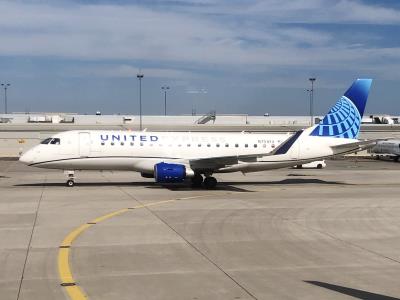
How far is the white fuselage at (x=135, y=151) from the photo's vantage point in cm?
2936

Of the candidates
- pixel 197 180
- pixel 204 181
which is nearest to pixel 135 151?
pixel 197 180

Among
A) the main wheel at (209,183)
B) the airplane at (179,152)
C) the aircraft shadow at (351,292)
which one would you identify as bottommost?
the aircraft shadow at (351,292)

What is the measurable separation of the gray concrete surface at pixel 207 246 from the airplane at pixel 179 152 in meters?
3.63

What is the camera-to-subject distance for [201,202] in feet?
75.3

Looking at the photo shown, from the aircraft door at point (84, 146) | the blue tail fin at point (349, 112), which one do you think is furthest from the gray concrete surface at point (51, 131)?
the blue tail fin at point (349, 112)

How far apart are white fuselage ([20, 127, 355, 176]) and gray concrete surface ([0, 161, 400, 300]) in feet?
12.8

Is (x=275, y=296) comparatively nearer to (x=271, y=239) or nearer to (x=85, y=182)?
(x=271, y=239)

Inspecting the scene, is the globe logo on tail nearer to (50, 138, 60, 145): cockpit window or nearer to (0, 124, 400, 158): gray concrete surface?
(50, 138, 60, 145): cockpit window

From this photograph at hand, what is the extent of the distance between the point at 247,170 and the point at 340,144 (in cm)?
640

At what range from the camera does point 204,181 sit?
29984 millimetres

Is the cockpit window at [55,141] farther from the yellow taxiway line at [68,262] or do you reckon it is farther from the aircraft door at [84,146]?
the yellow taxiway line at [68,262]

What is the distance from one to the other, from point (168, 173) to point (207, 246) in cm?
1451

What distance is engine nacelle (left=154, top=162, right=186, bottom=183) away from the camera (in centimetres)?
2791

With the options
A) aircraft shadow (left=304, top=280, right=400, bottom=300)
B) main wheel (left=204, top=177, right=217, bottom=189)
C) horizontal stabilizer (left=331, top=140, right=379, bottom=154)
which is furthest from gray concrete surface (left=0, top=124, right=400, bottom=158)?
aircraft shadow (left=304, top=280, right=400, bottom=300)
